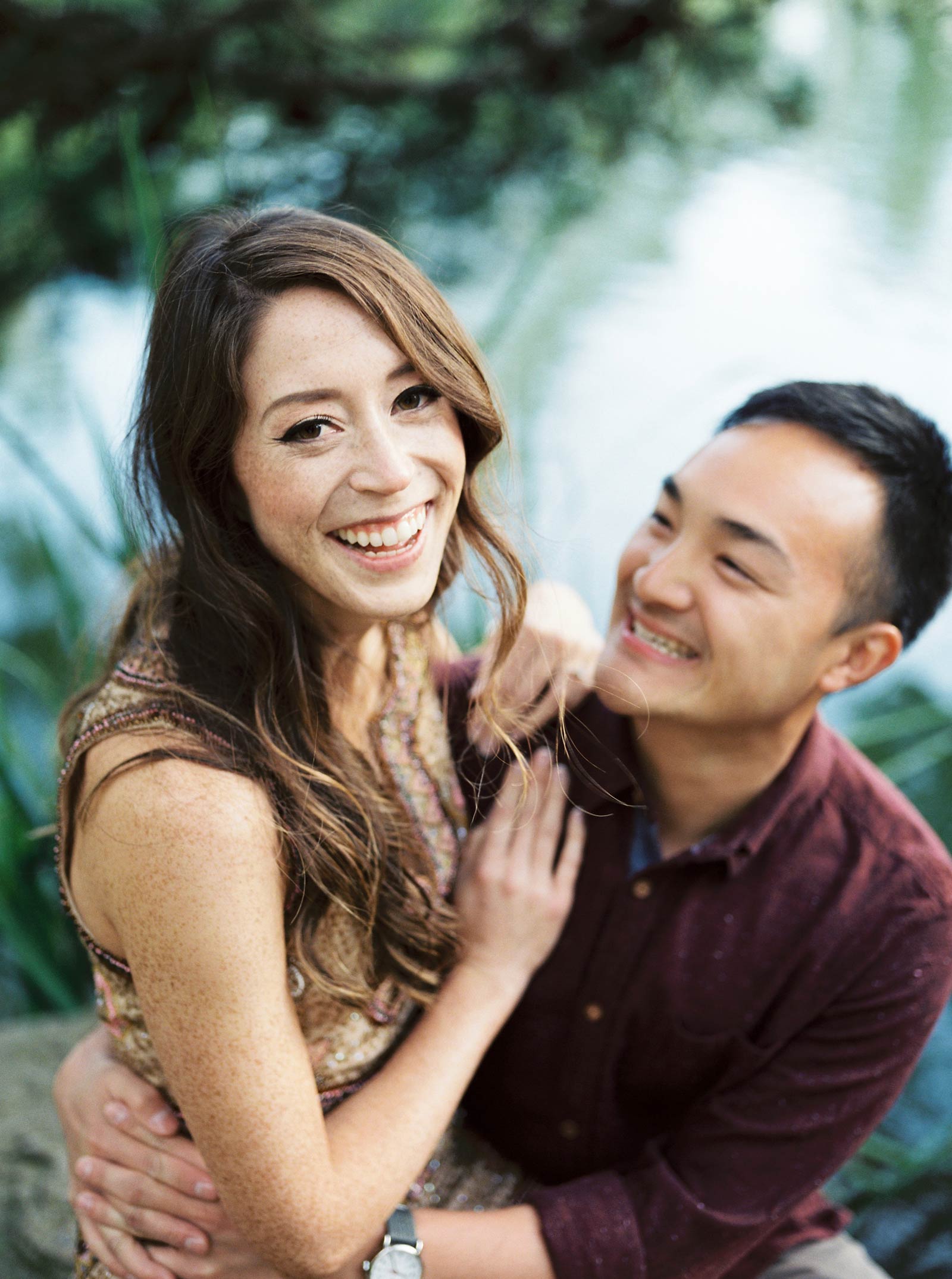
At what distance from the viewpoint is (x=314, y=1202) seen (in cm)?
119

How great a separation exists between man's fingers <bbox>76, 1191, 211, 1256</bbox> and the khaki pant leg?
0.84 m

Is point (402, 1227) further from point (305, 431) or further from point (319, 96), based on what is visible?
point (319, 96)

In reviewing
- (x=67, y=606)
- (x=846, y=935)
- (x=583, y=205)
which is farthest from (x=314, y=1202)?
(x=583, y=205)

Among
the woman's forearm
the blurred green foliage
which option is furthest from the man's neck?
the blurred green foliage

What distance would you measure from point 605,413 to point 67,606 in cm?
212

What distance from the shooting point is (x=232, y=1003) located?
1122 millimetres

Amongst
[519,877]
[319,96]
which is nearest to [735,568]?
[519,877]

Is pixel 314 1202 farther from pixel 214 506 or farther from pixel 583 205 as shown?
pixel 583 205

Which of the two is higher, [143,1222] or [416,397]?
[416,397]

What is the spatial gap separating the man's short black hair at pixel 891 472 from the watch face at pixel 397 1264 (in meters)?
0.98

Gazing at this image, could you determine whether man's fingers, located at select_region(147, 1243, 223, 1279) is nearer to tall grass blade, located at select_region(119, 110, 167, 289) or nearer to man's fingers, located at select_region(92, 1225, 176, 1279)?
man's fingers, located at select_region(92, 1225, 176, 1279)

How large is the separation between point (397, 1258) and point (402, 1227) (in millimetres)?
34

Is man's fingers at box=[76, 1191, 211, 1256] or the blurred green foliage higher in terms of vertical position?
the blurred green foliage

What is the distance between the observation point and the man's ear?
5.09 feet
